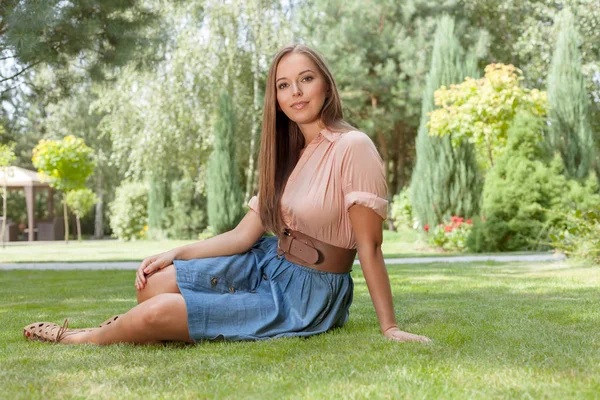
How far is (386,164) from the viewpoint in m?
21.4

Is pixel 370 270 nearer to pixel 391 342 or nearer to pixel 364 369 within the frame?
pixel 391 342

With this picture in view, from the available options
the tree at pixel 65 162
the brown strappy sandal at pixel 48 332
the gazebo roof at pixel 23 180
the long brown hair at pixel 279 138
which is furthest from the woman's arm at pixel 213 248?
the gazebo roof at pixel 23 180

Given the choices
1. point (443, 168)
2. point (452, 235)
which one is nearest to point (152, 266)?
point (452, 235)

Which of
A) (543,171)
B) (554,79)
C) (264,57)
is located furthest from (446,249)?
(264,57)

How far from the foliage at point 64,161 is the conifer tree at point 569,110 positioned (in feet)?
45.1

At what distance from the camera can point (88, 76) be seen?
9000mm

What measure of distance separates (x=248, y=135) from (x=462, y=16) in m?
7.24

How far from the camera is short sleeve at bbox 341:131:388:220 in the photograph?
9.79 feet

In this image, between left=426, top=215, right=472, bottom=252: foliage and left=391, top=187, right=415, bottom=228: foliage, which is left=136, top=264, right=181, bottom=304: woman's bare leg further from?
left=391, top=187, right=415, bottom=228: foliage

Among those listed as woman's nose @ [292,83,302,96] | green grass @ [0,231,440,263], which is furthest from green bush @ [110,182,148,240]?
woman's nose @ [292,83,302,96]

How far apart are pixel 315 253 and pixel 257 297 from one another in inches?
12.5

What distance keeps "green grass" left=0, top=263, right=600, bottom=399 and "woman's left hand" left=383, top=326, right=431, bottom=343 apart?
67 mm

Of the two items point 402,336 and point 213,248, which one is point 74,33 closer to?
point 213,248

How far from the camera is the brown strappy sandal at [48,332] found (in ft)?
10.7
